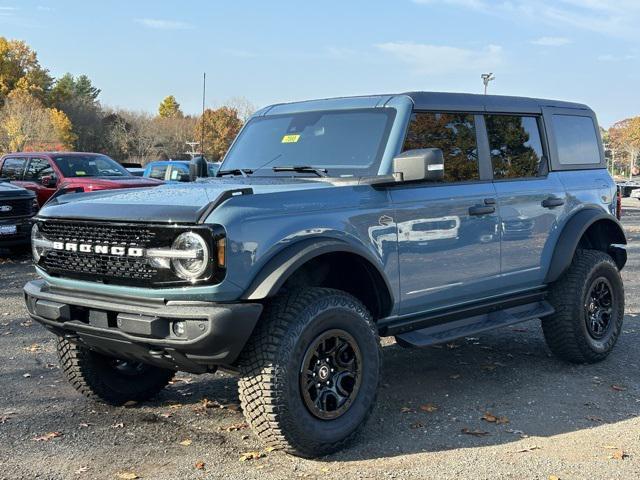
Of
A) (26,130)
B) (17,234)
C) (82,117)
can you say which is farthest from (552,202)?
(82,117)

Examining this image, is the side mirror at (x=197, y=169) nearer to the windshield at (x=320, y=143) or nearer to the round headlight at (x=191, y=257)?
the windshield at (x=320, y=143)

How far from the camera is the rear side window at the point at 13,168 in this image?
14.7 metres

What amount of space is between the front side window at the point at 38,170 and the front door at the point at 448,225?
10761 mm

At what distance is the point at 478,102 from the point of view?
18.3ft

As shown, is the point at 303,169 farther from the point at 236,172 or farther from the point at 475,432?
the point at 475,432

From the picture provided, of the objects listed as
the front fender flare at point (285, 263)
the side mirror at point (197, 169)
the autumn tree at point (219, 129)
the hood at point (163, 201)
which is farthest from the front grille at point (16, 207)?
the autumn tree at point (219, 129)

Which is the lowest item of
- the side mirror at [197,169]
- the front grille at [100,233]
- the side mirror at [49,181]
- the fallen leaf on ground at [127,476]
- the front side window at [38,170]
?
the fallen leaf on ground at [127,476]

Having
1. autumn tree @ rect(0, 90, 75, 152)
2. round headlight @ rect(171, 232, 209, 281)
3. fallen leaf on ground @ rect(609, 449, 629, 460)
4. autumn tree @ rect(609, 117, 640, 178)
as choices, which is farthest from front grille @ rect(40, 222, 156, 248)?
autumn tree @ rect(609, 117, 640, 178)

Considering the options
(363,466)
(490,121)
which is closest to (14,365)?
(363,466)

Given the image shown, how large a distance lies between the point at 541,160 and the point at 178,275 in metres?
3.52

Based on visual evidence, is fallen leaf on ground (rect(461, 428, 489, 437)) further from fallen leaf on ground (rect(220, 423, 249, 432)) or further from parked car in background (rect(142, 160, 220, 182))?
parked car in background (rect(142, 160, 220, 182))

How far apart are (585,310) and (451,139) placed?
6.44 feet

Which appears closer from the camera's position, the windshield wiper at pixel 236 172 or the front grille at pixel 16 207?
the windshield wiper at pixel 236 172

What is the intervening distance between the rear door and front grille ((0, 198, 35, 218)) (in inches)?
365
